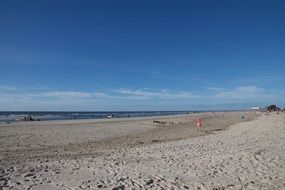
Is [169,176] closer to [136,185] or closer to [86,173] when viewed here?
[136,185]

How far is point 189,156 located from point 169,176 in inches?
126

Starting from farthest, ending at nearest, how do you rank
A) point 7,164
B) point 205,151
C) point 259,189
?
1. point 205,151
2. point 7,164
3. point 259,189

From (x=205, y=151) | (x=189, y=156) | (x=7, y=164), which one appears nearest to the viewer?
(x=7, y=164)

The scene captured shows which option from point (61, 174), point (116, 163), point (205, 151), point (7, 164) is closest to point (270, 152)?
point (205, 151)

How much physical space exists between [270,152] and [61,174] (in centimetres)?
805

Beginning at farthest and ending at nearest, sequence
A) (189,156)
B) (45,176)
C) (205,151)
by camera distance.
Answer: (205,151) → (189,156) → (45,176)

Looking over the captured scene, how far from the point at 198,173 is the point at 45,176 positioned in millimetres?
4471

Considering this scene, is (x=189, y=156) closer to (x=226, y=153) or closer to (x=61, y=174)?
(x=226, y=153)

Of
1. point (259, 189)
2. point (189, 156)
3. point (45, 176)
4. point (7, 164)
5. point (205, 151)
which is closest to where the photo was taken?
point (259, 189)

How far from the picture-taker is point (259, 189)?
7199 millimetres

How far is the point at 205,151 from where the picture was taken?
12570mm

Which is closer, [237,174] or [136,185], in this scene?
[136,185]

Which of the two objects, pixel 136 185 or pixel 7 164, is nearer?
pixel 136 185

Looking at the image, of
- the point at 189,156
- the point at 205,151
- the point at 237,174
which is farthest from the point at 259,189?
the point at 205,151
